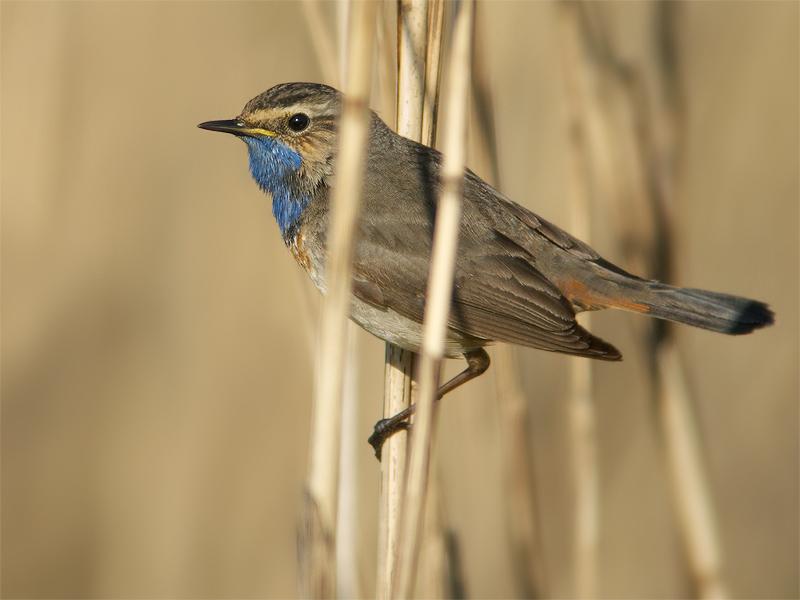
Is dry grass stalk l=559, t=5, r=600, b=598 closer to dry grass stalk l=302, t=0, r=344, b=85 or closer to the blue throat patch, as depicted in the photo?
dry grass stalk l=302, t=0, r=344, b=85

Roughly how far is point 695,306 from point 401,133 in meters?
1.08

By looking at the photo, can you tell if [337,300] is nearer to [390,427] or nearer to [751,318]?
[390,427]

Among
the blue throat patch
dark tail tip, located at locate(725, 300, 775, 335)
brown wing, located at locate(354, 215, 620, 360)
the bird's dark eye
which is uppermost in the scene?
the bird's dark eye

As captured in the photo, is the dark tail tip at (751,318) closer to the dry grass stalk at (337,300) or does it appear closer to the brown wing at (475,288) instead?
the brown wing at (475,288)

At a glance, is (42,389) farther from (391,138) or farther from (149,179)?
(391,138)

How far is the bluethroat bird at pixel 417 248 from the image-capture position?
10.6ft

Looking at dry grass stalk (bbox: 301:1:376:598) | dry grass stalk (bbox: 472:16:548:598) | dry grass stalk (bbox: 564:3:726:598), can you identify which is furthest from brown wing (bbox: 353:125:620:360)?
dry grass stalk (bbox: 301:1:376:598)

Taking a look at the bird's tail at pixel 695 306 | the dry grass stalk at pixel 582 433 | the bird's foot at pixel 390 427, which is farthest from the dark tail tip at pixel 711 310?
the bird's foot at pixel 390 427

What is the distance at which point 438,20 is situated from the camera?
278 cm

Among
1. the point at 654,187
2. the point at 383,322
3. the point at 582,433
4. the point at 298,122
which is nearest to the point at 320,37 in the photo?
the point at 298,122

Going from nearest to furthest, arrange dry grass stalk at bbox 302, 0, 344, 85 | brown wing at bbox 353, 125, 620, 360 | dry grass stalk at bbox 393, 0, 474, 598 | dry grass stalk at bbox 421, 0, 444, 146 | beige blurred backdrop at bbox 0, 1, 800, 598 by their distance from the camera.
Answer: dry grass stalk at bbox 393, 0, 474, 598 → dry grass stalk at bbox 421, 0, 444, 146 → dry grass stalk at bbox 302, 0, 344, 85 → brown wing at bbox 353, 125, 620, 360 → beige blurred backdrop at bbox 0, 1, 800, 598

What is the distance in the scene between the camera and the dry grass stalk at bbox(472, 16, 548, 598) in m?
3.26

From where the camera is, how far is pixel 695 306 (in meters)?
3.08

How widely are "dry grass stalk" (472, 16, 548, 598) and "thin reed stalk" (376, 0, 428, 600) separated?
15.0 inches
